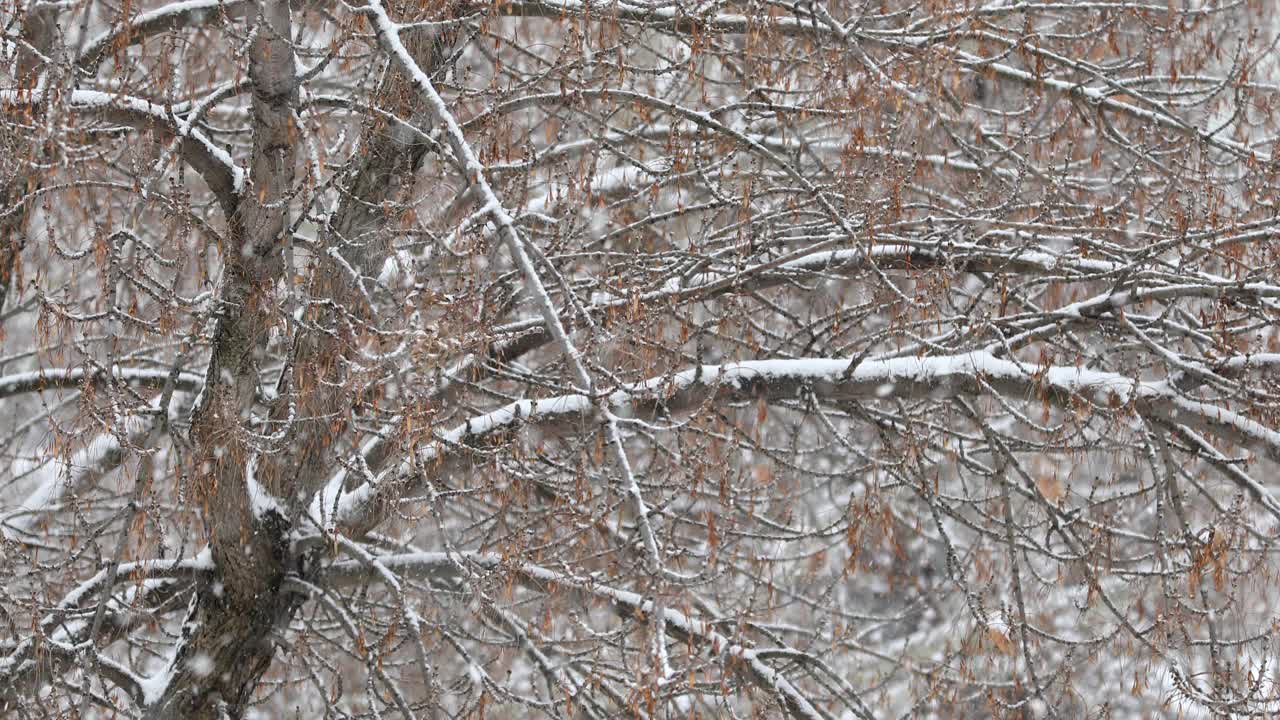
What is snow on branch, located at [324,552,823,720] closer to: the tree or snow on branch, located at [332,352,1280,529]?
the tree

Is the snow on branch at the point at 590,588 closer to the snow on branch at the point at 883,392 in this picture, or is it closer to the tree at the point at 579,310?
the tree at the point at 579,310

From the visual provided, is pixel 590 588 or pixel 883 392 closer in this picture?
pixel 590 588

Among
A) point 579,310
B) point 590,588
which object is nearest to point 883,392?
point 590,588

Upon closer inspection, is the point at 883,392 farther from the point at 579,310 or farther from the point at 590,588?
the point at 579,310

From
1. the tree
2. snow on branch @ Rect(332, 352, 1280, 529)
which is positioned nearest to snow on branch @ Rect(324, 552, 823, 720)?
the tree

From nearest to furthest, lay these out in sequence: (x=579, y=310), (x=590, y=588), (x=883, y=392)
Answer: (x=579, y=310) < (x=590, y=588) < (x=883, y=392)

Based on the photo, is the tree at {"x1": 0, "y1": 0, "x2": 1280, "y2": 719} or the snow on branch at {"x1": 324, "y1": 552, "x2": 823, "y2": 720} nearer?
the tree at {"x1": 0, "y1": 0, "x2": 1280, "y2": 719}

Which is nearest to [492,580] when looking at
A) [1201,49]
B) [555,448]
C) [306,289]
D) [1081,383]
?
[306,289]

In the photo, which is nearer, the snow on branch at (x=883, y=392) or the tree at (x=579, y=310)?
the tree at (x=579, y=310)

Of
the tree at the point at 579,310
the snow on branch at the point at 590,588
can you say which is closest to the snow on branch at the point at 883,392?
the tree at the point at 579,310

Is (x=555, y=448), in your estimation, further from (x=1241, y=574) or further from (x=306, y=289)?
(x=1241, y=574)

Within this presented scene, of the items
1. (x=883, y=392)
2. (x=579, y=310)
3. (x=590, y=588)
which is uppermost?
(x=883, y=392)

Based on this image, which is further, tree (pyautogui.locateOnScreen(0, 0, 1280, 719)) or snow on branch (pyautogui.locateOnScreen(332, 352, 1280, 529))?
snow on branch (pyautogui.locateOnScreen(332, 352, 1280, 529))

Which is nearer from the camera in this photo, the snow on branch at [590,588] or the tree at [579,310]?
the tree at [579,310]
